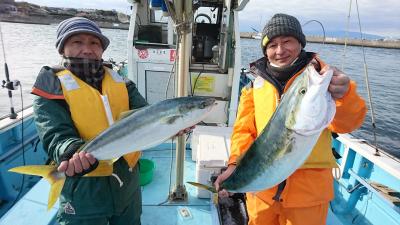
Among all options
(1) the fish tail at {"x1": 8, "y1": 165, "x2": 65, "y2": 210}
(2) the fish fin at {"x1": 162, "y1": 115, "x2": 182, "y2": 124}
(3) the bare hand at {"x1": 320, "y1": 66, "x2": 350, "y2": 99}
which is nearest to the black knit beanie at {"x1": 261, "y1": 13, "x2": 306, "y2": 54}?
(3) the bare hand at {"x1": 320, "y1": 66, "x2": 350, "y2": 99}

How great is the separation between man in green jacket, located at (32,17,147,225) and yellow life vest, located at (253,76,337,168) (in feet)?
3.52

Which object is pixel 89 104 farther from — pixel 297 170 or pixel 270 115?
pixel 297 170

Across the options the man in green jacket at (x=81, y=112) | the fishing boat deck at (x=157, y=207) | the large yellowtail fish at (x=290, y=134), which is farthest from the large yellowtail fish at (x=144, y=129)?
the fishing boat deck at (x=157, y=207)

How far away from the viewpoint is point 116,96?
2.24 metres

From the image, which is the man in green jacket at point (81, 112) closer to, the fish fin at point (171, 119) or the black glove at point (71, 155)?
the black glove at point (71, 155)

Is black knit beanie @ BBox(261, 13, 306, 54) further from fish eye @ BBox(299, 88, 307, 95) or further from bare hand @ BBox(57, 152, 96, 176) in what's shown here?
bare hand @ BBox(57, 152, 96, 176)

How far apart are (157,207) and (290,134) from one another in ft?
8.55

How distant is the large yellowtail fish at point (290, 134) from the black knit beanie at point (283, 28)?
0.71 m

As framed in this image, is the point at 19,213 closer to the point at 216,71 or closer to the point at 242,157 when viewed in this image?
the point at 242,157

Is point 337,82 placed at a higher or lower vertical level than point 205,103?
higher

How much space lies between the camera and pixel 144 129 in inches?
69.9

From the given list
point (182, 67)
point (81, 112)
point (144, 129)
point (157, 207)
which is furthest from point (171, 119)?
point (157, 207)

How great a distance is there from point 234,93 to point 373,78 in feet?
60.8

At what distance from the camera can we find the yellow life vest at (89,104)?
204 cm
